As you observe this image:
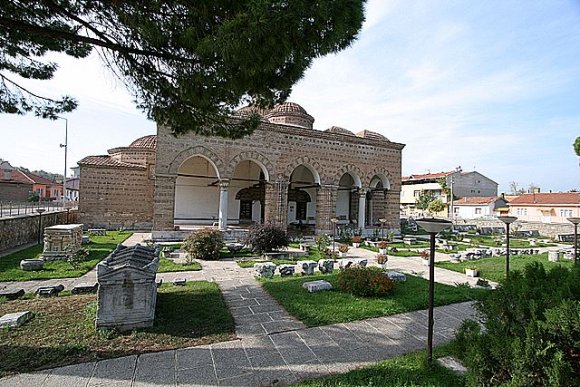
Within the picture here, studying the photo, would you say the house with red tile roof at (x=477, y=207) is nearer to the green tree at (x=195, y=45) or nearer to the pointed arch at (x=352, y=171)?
the pointed arch at (x=352, y=171)

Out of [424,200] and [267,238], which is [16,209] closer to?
[267,238]

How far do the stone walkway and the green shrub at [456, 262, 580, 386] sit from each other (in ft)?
4.92

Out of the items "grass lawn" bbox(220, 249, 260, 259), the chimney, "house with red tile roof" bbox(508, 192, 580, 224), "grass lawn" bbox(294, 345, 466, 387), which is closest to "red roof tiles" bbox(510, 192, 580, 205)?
"house with red tile roof" bbox(508, 192, 580, 224)

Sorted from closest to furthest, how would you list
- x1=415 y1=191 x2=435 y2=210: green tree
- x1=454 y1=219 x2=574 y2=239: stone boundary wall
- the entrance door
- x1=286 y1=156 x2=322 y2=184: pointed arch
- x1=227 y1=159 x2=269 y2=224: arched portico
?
x1=286 y1=156 x2=322 y2=184: pointed arch < x1=227 y1=159 x2=269 y2=224: arched portico < the entrance door < x1=454 y1=219 x2=574 y2=239: stone boundary wall < x1=415 y1=191 x2=435 y2=210: green tree

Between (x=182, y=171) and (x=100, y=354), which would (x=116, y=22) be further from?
(x=182, y=171)

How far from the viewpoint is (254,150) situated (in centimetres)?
1589

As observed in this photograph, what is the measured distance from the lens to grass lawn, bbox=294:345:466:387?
3138mm

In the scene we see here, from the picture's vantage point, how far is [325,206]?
1772cm

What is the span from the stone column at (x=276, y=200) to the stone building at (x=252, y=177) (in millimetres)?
52

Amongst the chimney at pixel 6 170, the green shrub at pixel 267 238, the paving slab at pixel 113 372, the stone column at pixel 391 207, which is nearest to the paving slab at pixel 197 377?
the paving slab at pixel 113 372

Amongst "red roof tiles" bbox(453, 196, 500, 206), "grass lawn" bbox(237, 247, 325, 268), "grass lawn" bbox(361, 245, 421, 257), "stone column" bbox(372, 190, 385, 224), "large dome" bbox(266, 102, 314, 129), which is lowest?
"grass lawn" bbox(361, 245, 421, 257)

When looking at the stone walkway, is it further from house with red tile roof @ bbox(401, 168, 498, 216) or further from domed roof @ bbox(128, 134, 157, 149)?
house with red tile roof @ bbox(401, 168, 498, 216)

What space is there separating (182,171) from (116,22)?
16.2 meters

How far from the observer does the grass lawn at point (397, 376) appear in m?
3.14
